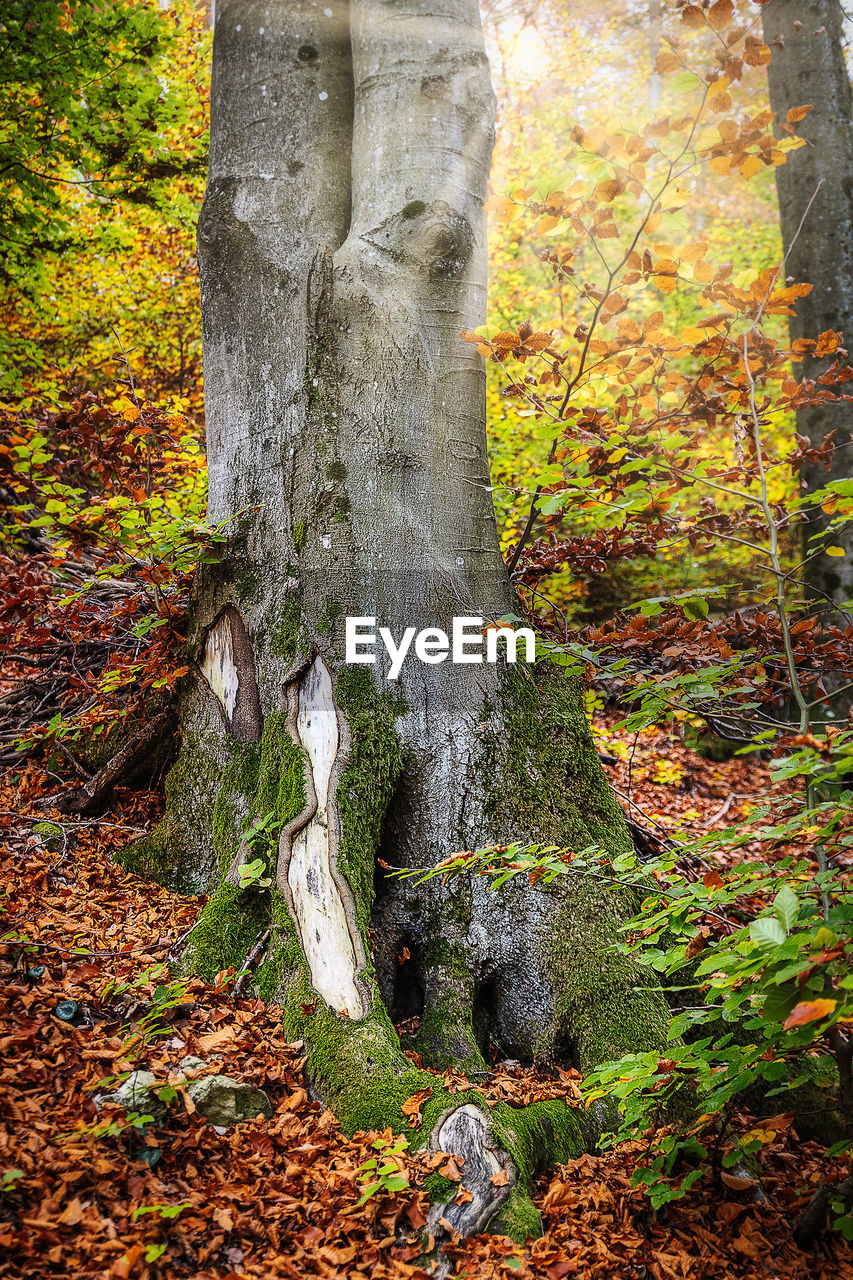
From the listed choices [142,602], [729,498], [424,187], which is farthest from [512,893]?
[729,498]

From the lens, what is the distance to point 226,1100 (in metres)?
2.05

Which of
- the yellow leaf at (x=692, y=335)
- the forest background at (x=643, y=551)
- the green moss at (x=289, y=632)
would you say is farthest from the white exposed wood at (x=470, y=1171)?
the yellow leaf at (x=692, y=335)

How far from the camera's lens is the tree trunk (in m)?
5.29

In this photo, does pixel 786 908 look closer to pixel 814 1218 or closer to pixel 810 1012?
pixel 810 1012

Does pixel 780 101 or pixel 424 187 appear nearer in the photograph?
pixel 424 187

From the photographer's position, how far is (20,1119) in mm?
1771

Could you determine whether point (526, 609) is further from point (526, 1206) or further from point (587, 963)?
point (526, 1206)

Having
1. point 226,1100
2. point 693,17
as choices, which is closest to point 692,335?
point 693,17

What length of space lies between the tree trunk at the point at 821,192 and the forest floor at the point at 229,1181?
447 cm

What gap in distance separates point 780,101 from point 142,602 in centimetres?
608

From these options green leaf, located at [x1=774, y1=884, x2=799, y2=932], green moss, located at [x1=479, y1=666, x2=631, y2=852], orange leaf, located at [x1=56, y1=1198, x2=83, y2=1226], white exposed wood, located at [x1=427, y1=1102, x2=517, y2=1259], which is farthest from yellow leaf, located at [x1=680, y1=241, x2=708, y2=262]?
orange leaf, located at [x1=56, y1=1198, x2=83, y2=1226]

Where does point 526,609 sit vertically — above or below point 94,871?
above

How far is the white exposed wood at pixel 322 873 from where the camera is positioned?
2393mm

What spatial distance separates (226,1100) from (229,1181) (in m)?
0.23
